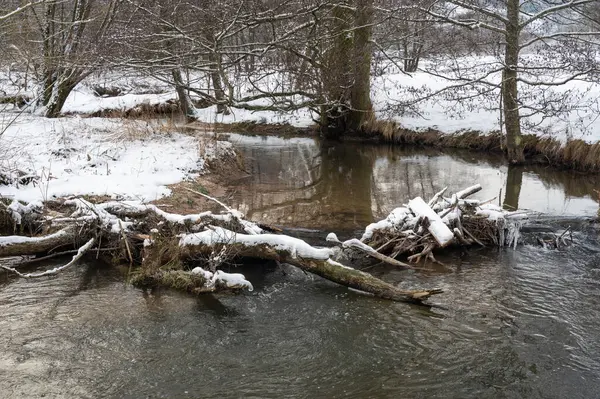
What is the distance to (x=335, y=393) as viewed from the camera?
445 centimetres

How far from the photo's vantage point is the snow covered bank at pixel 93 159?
354 inches

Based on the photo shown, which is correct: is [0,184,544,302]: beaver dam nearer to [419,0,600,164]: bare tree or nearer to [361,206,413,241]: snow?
[361,206,413,241]: snow

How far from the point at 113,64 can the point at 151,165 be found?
13.0 feet

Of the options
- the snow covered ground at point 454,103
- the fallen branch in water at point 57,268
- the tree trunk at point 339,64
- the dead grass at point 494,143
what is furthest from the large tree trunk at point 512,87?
the fallen branch in water at point 57,268

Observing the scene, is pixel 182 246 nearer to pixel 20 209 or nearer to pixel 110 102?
pixel 20 209

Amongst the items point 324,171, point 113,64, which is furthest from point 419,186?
point 113,64

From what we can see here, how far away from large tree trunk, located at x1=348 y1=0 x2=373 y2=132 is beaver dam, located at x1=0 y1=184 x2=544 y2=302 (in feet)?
23.5

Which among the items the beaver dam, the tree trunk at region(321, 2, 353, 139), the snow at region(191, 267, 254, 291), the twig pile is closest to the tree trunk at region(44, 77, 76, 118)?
the tree trunk at region(321, 2, 353, 139)


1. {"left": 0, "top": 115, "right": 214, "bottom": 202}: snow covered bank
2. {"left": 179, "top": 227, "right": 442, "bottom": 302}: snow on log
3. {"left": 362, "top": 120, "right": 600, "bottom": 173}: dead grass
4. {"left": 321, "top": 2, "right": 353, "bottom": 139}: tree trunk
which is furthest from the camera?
{"left": 321, "top": 2, "right": 353, "bottom": 139}: tree trunk

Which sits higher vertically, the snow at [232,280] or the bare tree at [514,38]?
the bare tree at [514,38]

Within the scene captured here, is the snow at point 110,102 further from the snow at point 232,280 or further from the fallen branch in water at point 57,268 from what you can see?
the snow at point 232,280

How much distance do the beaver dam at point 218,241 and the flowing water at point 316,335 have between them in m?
0.23

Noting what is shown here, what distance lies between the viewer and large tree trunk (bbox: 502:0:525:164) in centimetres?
1306

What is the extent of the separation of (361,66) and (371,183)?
563 centimetres
